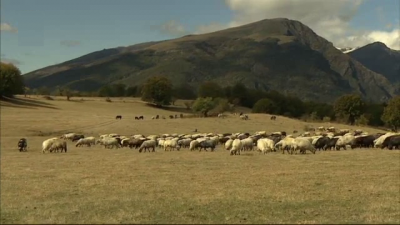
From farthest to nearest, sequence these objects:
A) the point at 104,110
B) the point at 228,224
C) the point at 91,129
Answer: the point at 104,110
the point at 91,129
the point at 228,224

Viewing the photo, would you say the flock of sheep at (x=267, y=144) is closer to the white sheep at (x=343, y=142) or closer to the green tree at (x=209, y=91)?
the white sheep at (x=343, y=142)

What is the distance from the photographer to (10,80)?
99062mm

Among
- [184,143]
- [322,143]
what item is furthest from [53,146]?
[322,143]

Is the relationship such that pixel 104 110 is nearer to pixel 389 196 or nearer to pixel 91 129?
pixel 91 129

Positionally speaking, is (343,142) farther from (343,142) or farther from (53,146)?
(53,146)

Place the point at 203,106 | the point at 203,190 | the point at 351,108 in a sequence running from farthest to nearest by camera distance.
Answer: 1. the point at 351,108
2. the point at 203,106
3. the point at 203,190

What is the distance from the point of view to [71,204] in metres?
15.2

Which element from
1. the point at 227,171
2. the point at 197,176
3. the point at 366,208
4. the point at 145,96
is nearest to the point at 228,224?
the point at 366,208

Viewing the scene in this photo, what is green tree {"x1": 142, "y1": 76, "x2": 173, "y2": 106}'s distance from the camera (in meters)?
115

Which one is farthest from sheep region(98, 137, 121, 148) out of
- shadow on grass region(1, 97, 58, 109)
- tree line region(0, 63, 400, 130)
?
shadow on grass region(1, 97, 58, 109)

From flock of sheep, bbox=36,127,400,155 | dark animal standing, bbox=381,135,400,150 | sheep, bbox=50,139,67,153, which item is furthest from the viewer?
dark animal standing, bbox=381,135,400,150

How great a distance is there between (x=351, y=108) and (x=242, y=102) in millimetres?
43617

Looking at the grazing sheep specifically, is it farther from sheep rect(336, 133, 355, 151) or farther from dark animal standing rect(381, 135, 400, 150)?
dark animal standing rect(381, 135, 400, 150)

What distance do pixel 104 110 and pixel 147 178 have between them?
8397cm
